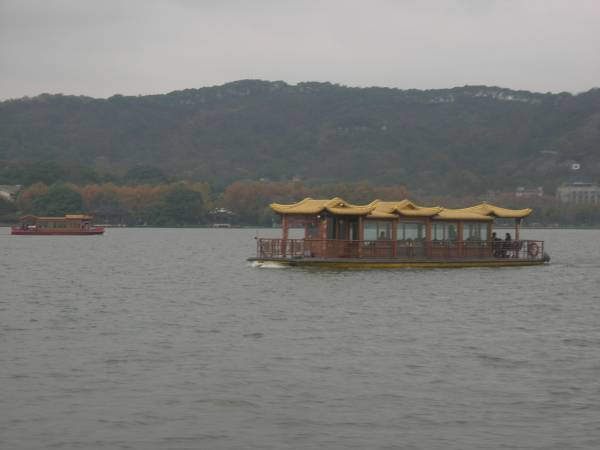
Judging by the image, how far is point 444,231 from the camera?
54031 mm

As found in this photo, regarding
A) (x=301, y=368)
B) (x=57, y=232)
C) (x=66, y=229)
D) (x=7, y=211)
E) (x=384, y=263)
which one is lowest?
(x=301, y=368)

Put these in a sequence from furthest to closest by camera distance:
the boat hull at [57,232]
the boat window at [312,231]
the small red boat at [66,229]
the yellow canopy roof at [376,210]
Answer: the small red boat at [66,229] → the boat hull at [57,232] → the boat window at [312,231] → the yellow canopy roof at [376,210]

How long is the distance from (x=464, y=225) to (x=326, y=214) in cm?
869

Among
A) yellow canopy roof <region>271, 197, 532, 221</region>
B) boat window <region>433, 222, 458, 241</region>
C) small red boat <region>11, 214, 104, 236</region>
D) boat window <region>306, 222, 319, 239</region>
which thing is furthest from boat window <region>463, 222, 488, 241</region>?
small red boat <region>11, 214, 104, 236</region>

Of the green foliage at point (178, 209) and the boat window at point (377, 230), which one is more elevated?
the green foliage at point (178, 209)

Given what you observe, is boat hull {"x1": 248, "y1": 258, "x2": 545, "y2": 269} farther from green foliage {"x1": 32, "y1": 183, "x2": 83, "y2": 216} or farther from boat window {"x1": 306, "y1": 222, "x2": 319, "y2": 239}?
green foliage {"x1": 32, "y1": 183, "x2": 83, "y2": 216}

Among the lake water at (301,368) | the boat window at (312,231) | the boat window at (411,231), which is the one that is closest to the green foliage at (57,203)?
the boat window at (312,231)

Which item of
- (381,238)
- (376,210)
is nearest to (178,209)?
(376,210)

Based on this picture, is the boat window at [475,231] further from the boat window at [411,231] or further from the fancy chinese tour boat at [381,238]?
the boat window at [411,231]

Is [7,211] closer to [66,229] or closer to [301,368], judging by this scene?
[66,229]

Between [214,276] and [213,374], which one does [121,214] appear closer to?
[214,276]

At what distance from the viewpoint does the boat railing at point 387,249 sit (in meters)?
50.4

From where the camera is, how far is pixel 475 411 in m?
19.0

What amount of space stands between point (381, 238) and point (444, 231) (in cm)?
448
